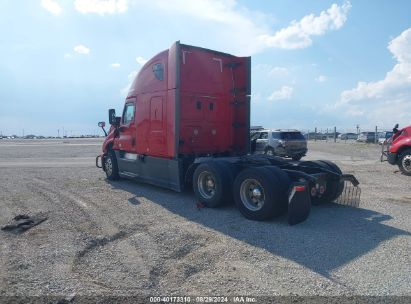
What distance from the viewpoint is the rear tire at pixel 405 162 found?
1304 centimetres

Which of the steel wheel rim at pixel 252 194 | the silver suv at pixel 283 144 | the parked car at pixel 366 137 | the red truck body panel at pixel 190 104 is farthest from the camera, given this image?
the parked car at pixel 366 137

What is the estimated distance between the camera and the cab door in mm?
10782

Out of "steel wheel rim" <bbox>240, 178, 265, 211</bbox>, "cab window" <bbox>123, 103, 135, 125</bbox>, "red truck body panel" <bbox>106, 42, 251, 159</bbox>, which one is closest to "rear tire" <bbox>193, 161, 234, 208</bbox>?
"steel wheel rim" <bbox>240, 178, 265, 211</bbox>

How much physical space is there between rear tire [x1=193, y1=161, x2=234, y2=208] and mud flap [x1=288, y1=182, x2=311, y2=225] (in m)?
1.61

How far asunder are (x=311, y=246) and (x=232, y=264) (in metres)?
1.34

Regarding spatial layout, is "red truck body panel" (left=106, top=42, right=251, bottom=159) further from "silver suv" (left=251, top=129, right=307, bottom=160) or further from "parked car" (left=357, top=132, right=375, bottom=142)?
"parked car" (left=357, top=132, right=375, bottom=142)

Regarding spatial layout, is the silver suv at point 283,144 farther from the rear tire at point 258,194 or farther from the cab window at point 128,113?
the rear tire at point 258,194

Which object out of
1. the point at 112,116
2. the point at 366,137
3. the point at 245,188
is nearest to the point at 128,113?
the point at 112,116

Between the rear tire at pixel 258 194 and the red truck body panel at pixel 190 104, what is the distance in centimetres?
233

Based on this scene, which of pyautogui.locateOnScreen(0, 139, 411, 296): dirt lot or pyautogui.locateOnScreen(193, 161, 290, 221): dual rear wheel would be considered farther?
pyautogui.locateOnScreen(193, 161, 290, 221): dual rear wheel

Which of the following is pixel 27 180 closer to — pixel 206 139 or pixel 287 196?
pixel 206 139

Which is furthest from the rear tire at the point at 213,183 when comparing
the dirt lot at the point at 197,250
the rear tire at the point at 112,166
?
the rear tire at the point at 112,166

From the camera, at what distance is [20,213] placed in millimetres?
7438

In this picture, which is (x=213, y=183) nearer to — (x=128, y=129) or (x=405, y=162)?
(x=128, y=129)
